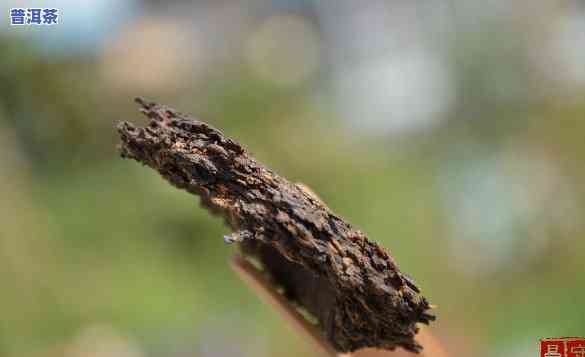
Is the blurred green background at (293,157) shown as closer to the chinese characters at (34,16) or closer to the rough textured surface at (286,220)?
the chinese characters at (34,16)

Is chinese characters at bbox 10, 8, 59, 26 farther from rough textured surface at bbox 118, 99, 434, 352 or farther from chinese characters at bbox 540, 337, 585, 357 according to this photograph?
chinese characters at bbox 540, 337, 585, 357

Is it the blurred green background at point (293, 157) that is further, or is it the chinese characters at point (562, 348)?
the blurred green background at point (293, 157)

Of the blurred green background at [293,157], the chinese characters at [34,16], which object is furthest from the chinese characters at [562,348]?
the chinese characters at [34,16]

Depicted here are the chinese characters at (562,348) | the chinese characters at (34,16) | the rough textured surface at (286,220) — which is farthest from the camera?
the chinese characters at (34,16)

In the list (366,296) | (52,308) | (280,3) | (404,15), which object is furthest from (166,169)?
(404,15)

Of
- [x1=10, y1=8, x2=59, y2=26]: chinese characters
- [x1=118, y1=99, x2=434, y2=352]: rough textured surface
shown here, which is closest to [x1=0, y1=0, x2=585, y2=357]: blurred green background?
[x1=10, y1=8, x2=59, y2=26]: chinese characters

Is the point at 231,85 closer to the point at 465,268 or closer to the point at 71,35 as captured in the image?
the point at 71,35
